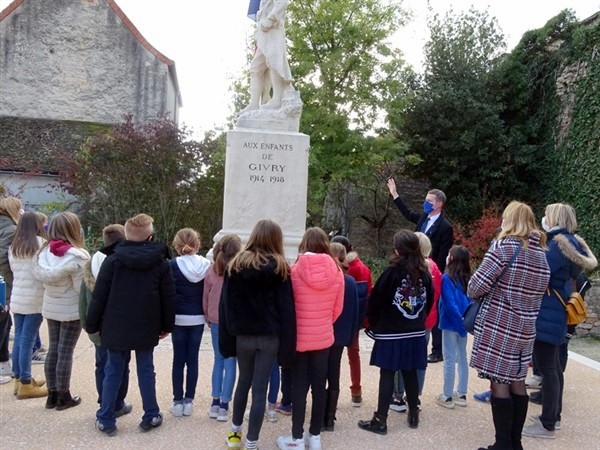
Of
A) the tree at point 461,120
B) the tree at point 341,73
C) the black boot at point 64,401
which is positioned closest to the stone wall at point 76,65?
the tree at point 341,73

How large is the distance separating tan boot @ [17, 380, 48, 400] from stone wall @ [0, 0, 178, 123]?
1864cm

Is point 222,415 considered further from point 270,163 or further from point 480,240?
point 480,240

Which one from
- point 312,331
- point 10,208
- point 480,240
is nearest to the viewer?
point 312,331

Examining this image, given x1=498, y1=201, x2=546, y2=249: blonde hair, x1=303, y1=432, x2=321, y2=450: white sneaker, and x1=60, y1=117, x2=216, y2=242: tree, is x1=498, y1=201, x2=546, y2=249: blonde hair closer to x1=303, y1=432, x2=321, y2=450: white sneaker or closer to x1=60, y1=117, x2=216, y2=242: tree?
x1=303, y1=432, x2=321, y2=450: white sneaker

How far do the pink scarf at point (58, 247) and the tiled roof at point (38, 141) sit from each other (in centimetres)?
1448

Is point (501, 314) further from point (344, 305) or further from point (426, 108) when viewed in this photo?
point (426, 108)

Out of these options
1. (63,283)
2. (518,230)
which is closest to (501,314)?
(518,230)

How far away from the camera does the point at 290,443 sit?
3.78 meters

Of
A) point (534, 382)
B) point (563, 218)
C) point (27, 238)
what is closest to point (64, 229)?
point (27, 238)

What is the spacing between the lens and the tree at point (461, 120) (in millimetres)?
17344

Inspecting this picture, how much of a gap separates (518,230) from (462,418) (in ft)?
5.99

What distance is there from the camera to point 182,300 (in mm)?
4469

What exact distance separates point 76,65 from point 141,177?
11.7m

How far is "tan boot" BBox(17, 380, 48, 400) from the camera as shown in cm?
476
